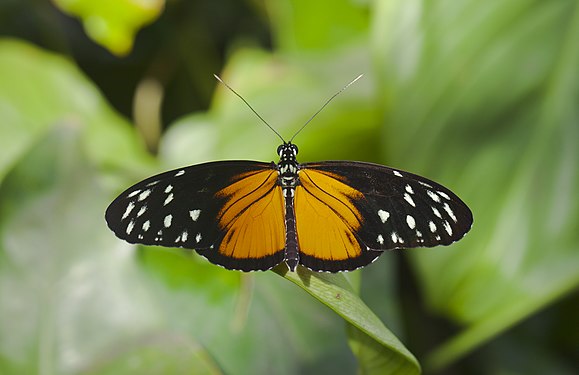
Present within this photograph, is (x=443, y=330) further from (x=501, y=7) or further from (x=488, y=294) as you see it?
(x=501, y=7)

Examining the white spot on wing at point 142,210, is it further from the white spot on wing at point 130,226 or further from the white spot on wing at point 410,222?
the white spot on wing at point 410,222

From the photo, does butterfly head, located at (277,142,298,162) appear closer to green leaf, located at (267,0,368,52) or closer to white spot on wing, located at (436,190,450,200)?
white spot on wing, located at (436,190,450,200)

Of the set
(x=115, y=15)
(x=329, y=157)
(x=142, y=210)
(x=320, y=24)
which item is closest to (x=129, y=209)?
(x=142, y=210)

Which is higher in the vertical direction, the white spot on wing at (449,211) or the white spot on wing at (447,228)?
the white spot on wing at (449,211)

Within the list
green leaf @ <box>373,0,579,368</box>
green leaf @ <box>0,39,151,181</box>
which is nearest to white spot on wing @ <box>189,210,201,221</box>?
green leaf @ <box>373,0,579,368</box>

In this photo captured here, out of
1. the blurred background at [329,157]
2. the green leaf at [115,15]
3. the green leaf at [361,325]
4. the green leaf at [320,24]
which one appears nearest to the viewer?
the green leaf at [361,325]

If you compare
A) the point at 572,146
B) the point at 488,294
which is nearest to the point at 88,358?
the point at 488,294

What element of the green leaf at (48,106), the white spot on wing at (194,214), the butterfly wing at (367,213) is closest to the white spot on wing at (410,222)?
the butterfly wing at (367,213)
